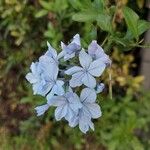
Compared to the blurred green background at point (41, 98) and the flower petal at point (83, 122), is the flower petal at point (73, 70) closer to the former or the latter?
the flower petal at point (83, 122)

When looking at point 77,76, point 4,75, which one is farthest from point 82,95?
point 4,75

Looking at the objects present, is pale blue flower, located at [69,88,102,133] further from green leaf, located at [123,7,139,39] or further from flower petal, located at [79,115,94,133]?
green leaf, located at [123,7,139,39]

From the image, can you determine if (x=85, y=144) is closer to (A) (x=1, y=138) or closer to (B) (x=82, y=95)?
(A) (x=1, y=138)

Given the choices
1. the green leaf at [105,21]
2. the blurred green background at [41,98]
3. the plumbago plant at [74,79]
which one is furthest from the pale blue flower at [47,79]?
the blurred green background at [41,98]

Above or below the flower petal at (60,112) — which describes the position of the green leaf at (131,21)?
above

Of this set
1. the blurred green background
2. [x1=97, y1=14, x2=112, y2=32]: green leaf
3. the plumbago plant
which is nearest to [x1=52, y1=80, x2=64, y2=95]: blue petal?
the plumbago plant

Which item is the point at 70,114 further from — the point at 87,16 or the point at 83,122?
the point at 87,16
